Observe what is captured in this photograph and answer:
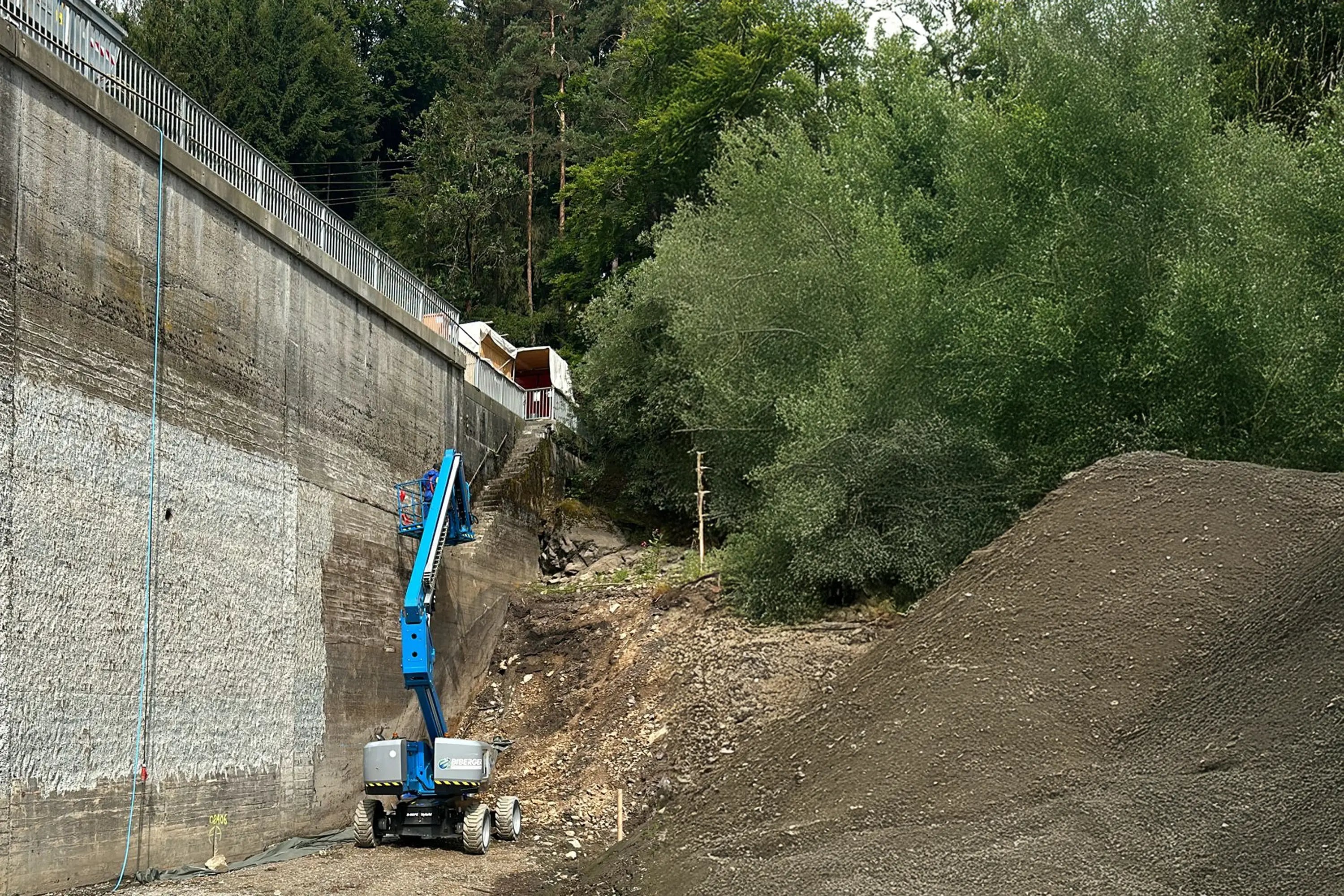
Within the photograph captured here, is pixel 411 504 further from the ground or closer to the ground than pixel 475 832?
further from the ground

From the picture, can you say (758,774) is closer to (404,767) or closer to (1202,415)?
(404,767)

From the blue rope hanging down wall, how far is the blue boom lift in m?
2.91

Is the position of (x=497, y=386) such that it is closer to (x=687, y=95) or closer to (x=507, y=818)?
(x=687, y=95)

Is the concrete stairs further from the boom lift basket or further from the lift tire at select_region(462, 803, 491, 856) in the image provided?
the lift tire at select_region(462, 803, 491, 856)

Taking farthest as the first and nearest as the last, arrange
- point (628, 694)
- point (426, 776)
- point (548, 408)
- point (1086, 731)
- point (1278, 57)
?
point (548, 408), point (1278, 57), point (628, 694), point (426, 776), point (1086, 731)

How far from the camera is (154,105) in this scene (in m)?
13.7

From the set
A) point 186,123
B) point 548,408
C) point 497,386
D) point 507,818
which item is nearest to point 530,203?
point 548,408

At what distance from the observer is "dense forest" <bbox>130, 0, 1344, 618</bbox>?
1565 cm

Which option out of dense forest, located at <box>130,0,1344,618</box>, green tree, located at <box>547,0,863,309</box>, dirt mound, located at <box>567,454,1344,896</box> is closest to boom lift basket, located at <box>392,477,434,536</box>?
dense forest, located at <box>130,0,1344,618</box>

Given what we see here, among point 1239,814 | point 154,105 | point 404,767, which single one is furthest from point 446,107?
point 1239,814

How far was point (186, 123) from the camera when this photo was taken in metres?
14.6

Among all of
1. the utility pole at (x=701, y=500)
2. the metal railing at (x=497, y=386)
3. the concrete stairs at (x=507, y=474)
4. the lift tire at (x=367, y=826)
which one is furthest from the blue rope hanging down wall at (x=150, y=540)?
the utility pole at (x=701, y=500)

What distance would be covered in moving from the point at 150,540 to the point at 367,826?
15.3 ft

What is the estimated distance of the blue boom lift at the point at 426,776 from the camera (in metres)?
14.2
